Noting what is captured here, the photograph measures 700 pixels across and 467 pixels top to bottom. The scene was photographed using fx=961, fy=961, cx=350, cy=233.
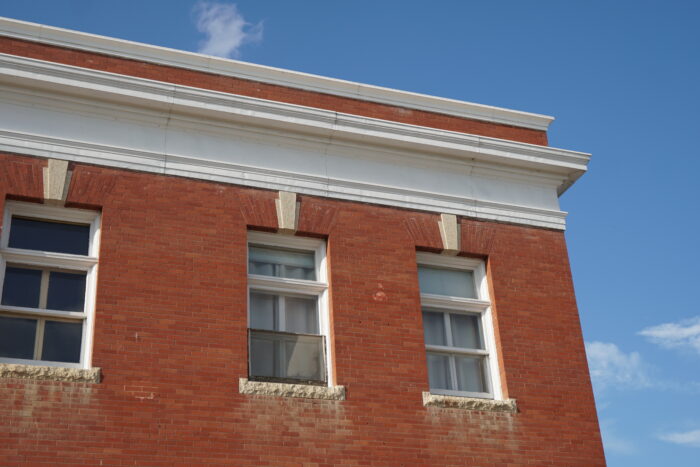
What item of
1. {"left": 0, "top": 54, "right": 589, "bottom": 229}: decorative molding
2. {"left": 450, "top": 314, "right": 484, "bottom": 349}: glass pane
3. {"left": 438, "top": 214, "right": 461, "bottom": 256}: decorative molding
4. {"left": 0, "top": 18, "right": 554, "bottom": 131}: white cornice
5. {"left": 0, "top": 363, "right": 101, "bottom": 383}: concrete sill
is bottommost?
{"left": 0, "top": 363, "right": 101, "bottom": 383}: concrete sill

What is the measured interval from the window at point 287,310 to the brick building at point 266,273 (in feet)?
0.10

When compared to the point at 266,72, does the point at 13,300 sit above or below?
below

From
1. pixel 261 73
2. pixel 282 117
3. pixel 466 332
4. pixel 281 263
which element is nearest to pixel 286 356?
pixel 281 263

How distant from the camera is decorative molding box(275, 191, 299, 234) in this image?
13520mm

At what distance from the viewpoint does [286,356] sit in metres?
12.9

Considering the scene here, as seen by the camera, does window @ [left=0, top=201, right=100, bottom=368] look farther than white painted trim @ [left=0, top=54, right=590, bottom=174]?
No

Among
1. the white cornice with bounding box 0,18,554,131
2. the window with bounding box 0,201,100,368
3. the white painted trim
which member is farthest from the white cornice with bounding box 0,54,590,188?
the window with bounding box 0,201,100,368

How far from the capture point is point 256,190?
13.7 metres


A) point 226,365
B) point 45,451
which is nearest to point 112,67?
point 226,365

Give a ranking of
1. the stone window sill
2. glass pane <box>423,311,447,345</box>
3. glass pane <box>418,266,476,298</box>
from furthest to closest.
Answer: glass pane <box>418,266,476,298</box> → glass pane <box>423,311,447,345</box> → the stone window sill

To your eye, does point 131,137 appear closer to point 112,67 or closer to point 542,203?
point 112,67

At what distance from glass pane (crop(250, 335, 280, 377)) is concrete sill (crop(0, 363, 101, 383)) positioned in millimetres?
2099

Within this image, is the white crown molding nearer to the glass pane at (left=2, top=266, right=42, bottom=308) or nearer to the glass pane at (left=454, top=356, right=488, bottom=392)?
the glass pane at (left=2, top=266, right=42, bottom=308)

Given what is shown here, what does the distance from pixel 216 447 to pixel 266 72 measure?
19.6ft
